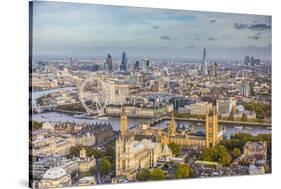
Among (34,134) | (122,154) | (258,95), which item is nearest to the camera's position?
(34,134)

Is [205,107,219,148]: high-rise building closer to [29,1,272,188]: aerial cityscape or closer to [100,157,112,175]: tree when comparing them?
[29,1,272,188]: aerial cityscape

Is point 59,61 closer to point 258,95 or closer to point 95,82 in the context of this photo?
point 95,82

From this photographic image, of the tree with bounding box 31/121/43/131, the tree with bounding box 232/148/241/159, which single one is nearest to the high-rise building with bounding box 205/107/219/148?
the tree with bounding box 232/148/241/159

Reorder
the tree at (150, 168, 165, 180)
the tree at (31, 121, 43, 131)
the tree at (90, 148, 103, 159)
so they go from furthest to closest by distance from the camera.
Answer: the tree at (150, 168, 165, 180), the tree at (90, 148, 103, 159), the tree at (31, 121, 43, 131)

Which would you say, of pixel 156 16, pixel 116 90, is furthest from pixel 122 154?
pixel 156 16

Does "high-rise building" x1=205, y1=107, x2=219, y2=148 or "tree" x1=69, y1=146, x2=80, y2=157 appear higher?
"high-rise building" x1=205, y1=107, x2=219, y2=148

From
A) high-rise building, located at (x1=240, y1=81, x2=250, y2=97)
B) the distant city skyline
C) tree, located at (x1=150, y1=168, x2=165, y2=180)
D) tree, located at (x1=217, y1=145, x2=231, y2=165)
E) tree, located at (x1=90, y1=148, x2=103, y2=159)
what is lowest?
tree, located at (x1=150, y1=168, x2=165, y2=180)

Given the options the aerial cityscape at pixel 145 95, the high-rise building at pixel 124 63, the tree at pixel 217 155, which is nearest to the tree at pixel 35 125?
the aerial cityscape at pixel 145 95

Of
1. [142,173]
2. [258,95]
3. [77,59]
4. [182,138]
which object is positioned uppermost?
[77,59]
